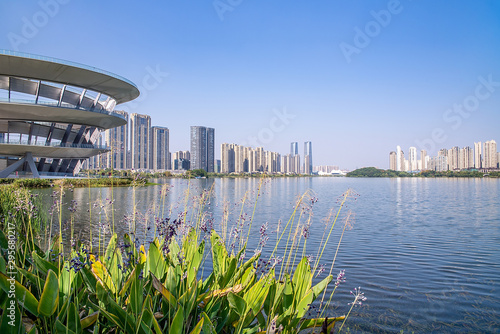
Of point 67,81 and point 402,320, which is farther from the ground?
point 67,81

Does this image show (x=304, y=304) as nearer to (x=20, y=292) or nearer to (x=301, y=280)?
(x=301, y=280)

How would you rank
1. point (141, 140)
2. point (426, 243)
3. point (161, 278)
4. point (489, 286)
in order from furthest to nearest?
1. point (141, 140)
2. point (426, 243)
3. point (489, 286)
4. point (161, 278)

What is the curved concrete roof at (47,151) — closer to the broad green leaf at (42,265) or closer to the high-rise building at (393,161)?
the broad green leaf at (42,265)

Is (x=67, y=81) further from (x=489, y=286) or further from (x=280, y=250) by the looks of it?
(x=489, y=286)

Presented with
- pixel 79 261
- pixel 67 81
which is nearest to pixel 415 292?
pixel 79 261

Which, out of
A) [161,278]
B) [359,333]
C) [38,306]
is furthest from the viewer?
[359,333]

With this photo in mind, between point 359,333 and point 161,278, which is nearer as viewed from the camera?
point 161,278

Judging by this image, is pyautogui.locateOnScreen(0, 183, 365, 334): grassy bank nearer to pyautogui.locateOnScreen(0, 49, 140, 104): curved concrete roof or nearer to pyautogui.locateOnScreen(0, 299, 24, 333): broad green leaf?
pyautogui.locateOnScreen(0, 299, 24, 333): broad green leaf
